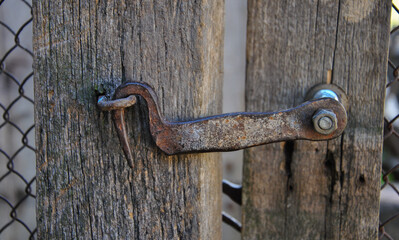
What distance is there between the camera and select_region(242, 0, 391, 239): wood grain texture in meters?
0.75

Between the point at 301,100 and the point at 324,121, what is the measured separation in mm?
227

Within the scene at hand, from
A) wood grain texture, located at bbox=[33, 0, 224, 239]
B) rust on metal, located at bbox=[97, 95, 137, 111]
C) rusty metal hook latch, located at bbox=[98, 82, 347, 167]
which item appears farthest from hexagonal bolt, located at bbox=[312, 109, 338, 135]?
rust on metal, located at bbox=[97, 95, 137, 111]

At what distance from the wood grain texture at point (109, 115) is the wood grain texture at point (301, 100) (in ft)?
0.68

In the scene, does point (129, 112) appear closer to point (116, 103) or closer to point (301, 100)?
point (116, 103)

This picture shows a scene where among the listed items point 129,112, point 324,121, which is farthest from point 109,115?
point 324,121

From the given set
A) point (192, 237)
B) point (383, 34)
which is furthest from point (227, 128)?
point (383, 34)

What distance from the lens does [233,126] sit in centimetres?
58

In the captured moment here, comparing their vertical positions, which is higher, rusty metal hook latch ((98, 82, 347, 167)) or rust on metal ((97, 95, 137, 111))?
rust on metal ((97, 95, 137, 111))

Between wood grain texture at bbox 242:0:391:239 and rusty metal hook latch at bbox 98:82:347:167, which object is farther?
wood grain texture at bbox 242:0:391:239

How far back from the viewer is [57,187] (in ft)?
2.04

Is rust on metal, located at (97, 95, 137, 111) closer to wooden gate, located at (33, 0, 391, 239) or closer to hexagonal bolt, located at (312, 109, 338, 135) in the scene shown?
wooden gate, located at (33, 0, 391, 239)

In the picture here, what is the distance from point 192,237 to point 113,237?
133 millimetres

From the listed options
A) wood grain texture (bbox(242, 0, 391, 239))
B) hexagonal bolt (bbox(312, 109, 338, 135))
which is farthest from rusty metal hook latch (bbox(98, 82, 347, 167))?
wood grain texture (bbox(242, 0, 391, 239))

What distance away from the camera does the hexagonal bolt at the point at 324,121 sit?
1.85 feet
